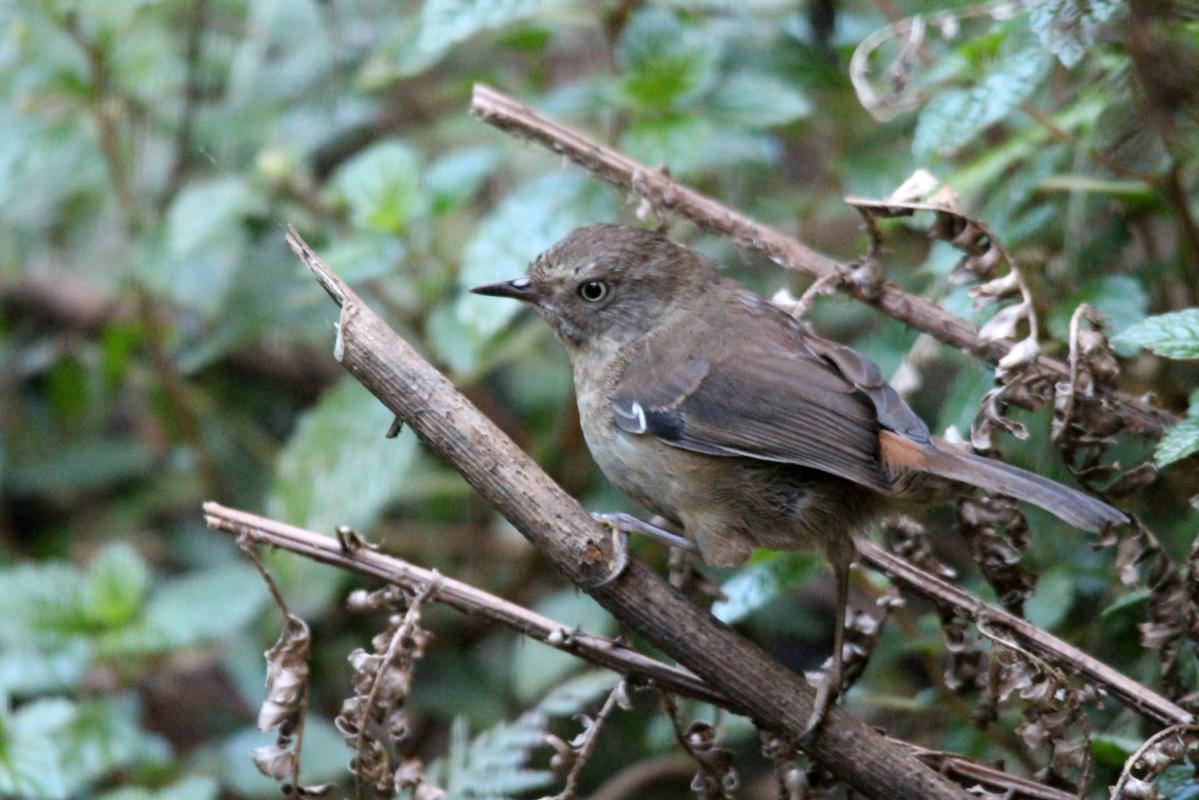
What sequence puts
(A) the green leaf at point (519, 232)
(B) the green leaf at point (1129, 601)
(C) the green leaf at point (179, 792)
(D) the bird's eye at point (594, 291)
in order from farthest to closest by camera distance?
(C) the green leaf at point (179, 792)
(A) the green leaf at point (519, 232)
(D) the bird's eye at point (594, 291)
(B) the green leaf at point (1129, 601)

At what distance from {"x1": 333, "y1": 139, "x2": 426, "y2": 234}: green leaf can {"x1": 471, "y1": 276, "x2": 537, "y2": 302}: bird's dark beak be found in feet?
2.40

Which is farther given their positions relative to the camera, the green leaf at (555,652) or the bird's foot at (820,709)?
the green leaf at (555,652)

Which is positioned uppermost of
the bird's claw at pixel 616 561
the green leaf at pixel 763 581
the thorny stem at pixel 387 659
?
the bird's claw at pixel 616 561

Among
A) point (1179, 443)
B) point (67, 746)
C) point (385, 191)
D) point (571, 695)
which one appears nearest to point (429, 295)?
point (385, 191)

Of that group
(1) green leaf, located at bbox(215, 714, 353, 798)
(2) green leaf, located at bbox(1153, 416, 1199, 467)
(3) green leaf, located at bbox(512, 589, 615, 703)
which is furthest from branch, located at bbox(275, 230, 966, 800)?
(1) green leaf, located at bbox(215, 714, 353, 798)

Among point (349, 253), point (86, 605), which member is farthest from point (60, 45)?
point (86, 605)

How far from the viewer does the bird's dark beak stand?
298 centimetres

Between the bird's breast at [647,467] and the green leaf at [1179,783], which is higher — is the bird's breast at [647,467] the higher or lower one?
the higher one

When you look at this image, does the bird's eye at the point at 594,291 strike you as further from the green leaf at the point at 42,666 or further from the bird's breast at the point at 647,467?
the green leaf at the point at 42,666

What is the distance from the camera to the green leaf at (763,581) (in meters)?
2.67

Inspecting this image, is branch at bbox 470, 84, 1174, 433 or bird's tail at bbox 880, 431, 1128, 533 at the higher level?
branch at bbox 470, 84, 1174, 433

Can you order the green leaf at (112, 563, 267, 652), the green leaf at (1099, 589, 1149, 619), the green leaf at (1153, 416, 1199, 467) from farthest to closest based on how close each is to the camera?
the green leaf at (112, 563, 267, 652), the green leaf at (1099, 589, 1149, 619), the green leaf at (1153, 416, 1199, 467)

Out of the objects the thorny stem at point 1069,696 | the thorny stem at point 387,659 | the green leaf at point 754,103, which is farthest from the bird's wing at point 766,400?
the green leaf at point 754,103

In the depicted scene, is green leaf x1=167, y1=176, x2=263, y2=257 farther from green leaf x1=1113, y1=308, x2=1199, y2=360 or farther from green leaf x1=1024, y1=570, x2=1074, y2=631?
green leaf x1=1113, y1=308, x2=1199, y2=360
